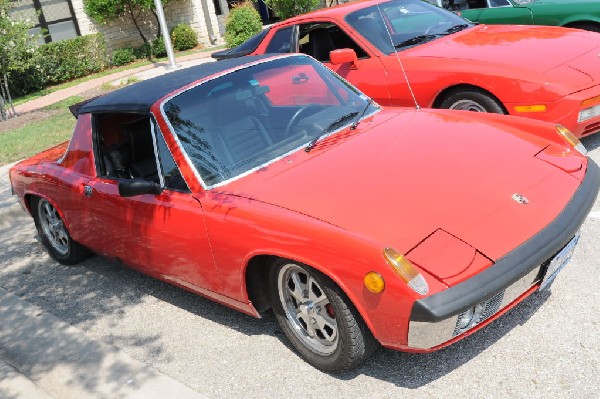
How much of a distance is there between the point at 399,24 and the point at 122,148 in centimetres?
350

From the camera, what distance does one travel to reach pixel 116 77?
16969mm

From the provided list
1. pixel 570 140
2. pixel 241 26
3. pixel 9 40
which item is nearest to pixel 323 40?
pixel 570 140

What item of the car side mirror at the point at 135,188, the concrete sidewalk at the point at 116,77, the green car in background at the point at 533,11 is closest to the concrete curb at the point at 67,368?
the car side mirror at the point at 135,188

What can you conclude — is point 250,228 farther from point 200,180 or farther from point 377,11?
point 377,11

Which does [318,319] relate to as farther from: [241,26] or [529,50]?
[241,26]

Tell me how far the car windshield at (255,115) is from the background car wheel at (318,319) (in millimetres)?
756

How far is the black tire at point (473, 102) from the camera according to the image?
5703mm

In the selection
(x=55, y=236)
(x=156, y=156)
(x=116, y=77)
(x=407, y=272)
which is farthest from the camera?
(x=116, y=77)

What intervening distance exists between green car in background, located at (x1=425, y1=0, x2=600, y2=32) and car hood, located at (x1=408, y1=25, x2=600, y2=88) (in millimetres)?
1631

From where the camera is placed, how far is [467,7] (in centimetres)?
920

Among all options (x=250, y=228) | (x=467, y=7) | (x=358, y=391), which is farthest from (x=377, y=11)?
(x=358, y=391)

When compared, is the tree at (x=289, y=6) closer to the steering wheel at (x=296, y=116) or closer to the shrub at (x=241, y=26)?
the shrub at (x=241, y=26)

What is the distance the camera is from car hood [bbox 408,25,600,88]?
18.4 ft

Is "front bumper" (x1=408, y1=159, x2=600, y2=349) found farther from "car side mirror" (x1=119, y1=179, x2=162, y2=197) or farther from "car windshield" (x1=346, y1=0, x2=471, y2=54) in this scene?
"car windshield" (x1=346, y1=0, x2=471, y2=54)
